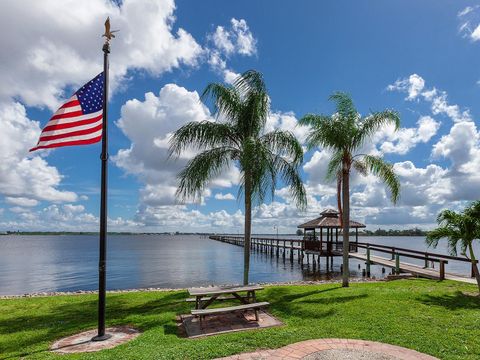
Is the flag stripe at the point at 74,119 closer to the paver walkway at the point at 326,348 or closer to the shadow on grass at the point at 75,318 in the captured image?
the shadow on grass at the point at 75,318

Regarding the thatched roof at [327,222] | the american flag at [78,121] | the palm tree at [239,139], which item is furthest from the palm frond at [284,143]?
the thatched roof at [327,222]

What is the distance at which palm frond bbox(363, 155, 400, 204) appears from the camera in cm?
1155

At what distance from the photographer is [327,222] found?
93.9 feet

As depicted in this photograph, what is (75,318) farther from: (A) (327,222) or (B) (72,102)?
(A) (327,222)

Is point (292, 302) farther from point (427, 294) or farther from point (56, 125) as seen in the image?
point (56, 125)

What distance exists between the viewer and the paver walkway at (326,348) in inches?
193

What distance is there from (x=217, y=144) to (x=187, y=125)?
3.66 ft

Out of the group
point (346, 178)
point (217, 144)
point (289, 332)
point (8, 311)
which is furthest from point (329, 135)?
point (8, 311)

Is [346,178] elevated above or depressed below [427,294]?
above

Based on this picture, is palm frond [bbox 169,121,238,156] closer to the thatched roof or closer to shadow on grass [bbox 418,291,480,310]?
shadow on grass [bbox 418,291,480,310]

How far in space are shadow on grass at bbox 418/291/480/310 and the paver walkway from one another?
12.3ft

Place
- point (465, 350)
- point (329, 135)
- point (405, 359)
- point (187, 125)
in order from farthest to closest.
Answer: point (329, 135) < point (187, 125) < point (465, 350) < point (405, 359)

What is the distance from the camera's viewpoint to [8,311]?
30.4ft

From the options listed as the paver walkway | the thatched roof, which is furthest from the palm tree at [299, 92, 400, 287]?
the thatched roof
